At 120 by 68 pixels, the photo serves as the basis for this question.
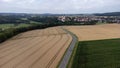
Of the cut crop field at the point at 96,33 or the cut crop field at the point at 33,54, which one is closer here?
the cut crop field at the point at 33,54

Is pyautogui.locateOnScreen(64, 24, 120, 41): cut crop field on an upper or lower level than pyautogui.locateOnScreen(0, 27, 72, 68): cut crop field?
lower

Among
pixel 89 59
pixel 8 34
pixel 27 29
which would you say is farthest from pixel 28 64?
pixel 27 29

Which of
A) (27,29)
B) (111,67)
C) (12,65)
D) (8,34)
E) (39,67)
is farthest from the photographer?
(27,29)

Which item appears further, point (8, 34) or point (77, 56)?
point (8, 34)

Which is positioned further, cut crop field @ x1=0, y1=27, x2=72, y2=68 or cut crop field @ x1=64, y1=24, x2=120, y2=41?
cut crop field @ x1=64, y1=24, x2=120, y2=41

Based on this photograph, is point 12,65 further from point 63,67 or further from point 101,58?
point 101,58

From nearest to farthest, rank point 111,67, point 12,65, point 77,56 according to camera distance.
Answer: point 111,67 → point 12,65 → point 77,56

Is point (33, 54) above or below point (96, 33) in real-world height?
above

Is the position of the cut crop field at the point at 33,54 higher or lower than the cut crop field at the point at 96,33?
higher

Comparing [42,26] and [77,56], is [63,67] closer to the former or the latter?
[77,56]

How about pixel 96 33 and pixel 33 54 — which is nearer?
pixel 33 54
